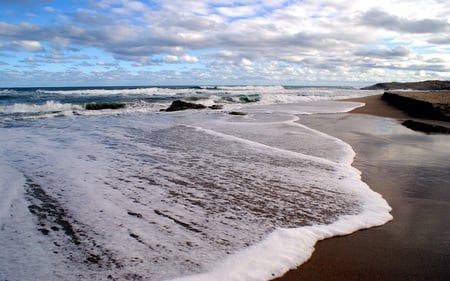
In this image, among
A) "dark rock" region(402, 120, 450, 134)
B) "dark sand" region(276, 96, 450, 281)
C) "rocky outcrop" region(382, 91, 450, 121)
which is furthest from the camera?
"rocky outcrop" region(382, 91, 450, 121)

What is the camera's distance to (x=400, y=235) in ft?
12.1

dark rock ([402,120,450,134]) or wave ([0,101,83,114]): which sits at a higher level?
wave ([0,101,83,114])

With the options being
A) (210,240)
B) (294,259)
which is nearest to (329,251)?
(294,259)

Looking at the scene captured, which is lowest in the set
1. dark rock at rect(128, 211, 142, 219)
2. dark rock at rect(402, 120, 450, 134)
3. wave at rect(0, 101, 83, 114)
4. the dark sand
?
the dark sand

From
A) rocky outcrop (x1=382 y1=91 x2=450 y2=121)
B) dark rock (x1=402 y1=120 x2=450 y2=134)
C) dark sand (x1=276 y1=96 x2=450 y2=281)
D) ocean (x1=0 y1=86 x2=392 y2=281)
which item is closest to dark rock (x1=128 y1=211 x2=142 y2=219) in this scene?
ocean (x1=0 y1=86 x2=392 y2=281)

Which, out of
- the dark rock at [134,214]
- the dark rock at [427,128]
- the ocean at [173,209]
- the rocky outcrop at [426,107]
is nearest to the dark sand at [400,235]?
the ocean at [173,209]

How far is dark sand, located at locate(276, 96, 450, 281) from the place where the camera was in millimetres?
2969

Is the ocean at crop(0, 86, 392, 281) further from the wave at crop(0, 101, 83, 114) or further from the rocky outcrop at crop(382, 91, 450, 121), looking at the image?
the wave at crop(0, 101, 83, 114)

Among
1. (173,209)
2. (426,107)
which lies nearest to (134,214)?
(173,209)

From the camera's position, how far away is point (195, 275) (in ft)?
9.45

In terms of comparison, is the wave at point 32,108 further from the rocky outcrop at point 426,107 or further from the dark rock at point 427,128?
the rocky outcrop at point 426,107

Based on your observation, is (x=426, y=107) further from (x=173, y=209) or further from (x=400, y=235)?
(x=173, y=209)

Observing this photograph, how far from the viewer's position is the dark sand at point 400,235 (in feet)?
9.74

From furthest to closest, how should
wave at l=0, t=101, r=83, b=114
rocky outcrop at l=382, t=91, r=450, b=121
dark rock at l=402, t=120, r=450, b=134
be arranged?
wave at l=0, t=101, r=83, b=114, rocky outcrop at l=382, t=91, r=450, b=121, dark rock at l=402, t=120, r=450, b=134
